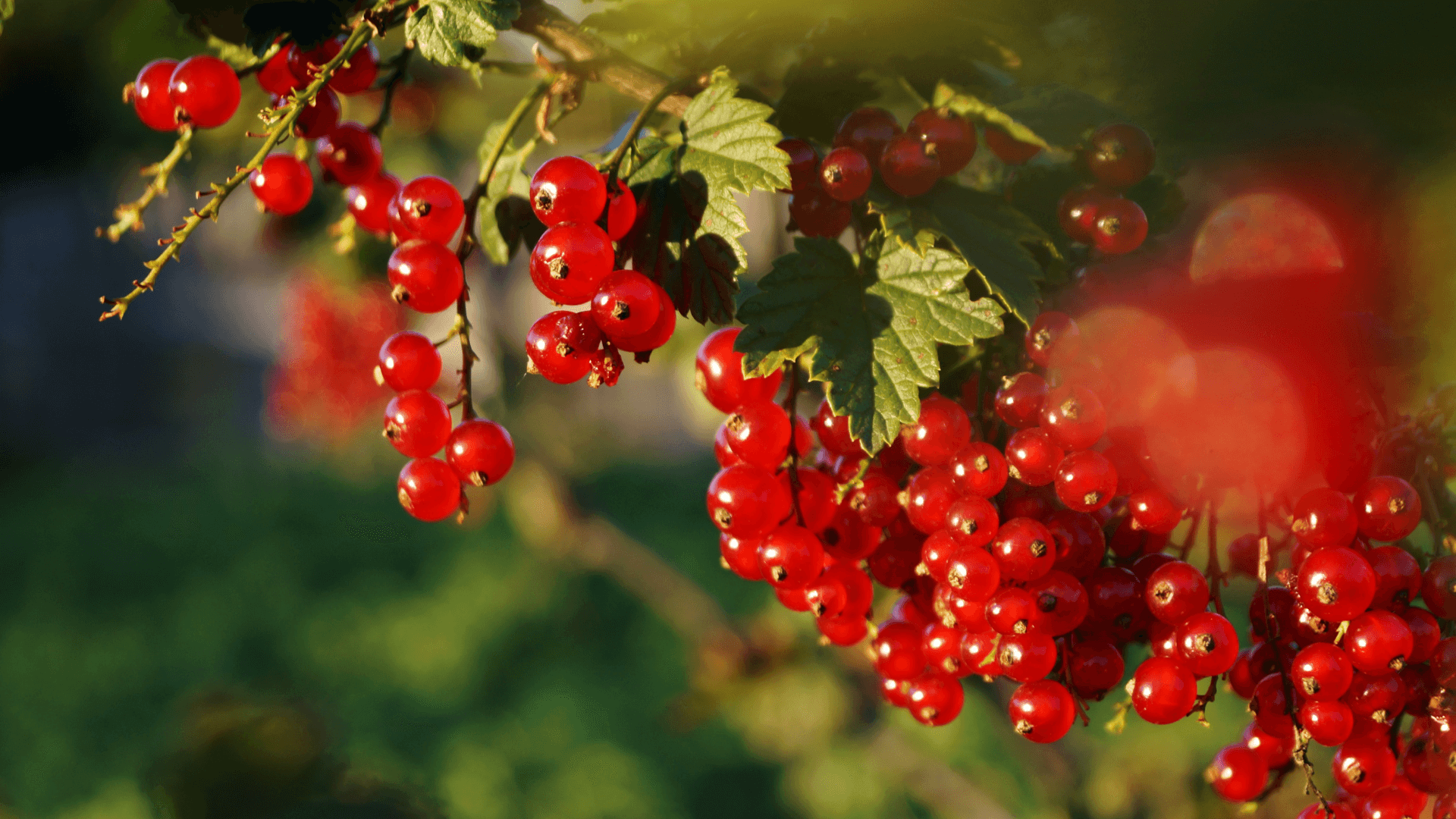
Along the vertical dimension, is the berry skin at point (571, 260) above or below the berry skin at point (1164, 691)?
above

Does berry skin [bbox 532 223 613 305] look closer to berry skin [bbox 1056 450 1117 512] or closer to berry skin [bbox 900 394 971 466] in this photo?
berry skin [bbox 900 394 971 466]

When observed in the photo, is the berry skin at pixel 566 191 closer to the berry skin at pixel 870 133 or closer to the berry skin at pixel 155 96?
the berry skin at pixel 870 133

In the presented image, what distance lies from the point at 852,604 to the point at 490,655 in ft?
19.1

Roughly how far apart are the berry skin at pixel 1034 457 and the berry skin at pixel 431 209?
819mm

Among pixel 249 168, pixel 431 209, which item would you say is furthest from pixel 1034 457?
pixel 249 168

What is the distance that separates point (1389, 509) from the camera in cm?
106

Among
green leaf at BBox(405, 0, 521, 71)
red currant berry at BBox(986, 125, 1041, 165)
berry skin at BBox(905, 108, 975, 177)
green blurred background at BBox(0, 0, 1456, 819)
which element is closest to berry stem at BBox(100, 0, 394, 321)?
green leaf at BBox(405, 0, 521, 71)

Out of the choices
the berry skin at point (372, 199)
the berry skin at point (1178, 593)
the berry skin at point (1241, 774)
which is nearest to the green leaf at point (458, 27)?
the berry skin at point (372, 199)

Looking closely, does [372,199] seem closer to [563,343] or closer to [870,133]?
[563,343]

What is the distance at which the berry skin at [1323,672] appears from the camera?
3.42ft

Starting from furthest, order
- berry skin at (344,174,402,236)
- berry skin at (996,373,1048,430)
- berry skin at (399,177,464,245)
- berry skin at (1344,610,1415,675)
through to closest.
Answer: berry skin at (344,174,402,236)
berry skin at (399,177,464,245)
berry skin at (996,373,1048,430)
berry skin at (1344,610,1415,675)

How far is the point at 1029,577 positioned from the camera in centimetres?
110

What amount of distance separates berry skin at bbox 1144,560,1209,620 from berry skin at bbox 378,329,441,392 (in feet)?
3.34

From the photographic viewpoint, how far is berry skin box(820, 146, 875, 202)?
1.14 metres
